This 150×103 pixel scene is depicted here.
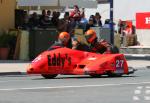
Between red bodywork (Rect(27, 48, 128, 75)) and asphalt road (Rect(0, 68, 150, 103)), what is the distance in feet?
3.44

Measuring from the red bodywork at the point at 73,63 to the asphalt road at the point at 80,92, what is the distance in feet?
3.44

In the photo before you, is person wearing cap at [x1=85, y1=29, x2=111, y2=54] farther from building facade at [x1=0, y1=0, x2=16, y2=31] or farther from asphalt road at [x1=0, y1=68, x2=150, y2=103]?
building facade at [x1=0, y1=0, x2=16, y2=31]

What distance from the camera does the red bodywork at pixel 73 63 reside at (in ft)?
69.9

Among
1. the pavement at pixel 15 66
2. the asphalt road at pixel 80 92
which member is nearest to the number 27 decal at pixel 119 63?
the asphalt road at pixel 80 92

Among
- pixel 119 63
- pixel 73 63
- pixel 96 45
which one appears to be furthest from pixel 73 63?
pixel 119 63

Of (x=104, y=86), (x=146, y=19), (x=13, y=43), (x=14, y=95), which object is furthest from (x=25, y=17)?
(x=14, y=95)

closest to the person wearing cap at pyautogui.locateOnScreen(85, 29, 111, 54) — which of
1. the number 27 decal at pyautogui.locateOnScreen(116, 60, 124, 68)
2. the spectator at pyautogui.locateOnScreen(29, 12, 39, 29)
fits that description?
the number 27 decal at pyautogui.locateOnScreen(116, 60, 124, 68)

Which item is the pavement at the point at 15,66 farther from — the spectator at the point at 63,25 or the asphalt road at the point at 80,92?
the asphalt road at the point at 80,92

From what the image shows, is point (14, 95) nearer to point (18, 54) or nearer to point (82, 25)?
point (18, 54)

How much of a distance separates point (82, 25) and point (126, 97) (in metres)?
18.7

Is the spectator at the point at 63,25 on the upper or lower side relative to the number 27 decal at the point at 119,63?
upper

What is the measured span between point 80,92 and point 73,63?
5.29m

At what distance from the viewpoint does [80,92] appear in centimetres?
1625

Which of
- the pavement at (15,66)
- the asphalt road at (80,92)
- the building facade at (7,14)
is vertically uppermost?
the building facade at (7,14)
